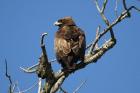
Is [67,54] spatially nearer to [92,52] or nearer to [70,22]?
[92,52]

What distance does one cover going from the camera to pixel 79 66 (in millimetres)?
7574

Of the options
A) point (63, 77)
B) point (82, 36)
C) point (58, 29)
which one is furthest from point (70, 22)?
point (63, 77)

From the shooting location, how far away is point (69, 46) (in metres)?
8.16

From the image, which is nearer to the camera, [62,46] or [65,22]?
[62,46]

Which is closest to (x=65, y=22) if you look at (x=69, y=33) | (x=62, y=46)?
(x=69, y=33)

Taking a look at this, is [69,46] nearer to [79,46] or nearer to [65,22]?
[79,46]

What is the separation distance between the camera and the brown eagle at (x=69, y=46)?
8.01 metres

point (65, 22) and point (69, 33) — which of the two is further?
point (65, 22)

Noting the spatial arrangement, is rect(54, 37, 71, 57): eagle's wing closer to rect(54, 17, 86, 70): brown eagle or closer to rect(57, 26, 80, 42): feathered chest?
rect(54, 17, 86, 70): brown eagle

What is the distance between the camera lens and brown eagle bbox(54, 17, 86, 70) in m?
8.01

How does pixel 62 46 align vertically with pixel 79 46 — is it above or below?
above

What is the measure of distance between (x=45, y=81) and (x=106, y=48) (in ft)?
5.36

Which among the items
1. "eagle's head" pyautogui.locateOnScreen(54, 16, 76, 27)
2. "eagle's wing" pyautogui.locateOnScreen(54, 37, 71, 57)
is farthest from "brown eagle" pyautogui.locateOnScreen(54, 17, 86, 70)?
"eagle's head" pyautogui.locateOnScreen(54, 16, 76, 27)

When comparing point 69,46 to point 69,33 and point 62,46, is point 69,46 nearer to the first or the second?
point 62,46
